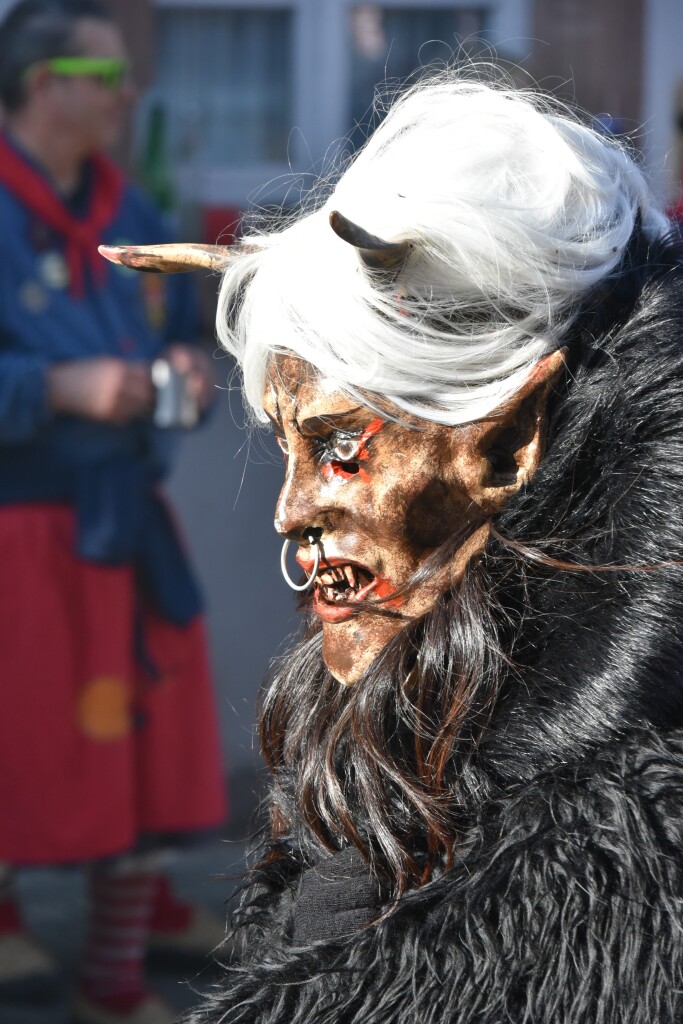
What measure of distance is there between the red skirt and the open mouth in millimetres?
1916

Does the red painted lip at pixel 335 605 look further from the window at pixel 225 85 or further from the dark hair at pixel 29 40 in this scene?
the window at pixel 225 85

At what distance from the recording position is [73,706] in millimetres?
3133

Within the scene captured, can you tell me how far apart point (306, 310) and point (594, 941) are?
2.08ft

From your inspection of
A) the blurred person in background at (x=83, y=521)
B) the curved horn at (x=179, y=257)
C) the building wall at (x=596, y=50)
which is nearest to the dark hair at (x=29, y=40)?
the blurred person in background at (x=83, y=521)

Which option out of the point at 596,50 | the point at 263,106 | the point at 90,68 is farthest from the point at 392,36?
the point at 90,68

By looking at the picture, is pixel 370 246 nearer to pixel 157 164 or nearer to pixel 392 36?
pixel 157 164

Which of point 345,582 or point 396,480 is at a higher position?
point 396,480

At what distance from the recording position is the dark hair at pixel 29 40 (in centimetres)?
309

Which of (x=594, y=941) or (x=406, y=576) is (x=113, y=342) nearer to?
(x=406, y=576)

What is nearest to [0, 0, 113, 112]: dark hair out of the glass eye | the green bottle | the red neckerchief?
the red neckerchief

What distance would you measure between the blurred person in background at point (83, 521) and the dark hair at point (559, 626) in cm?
197

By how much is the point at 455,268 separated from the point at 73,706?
2.27 metres

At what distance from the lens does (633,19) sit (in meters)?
3.90

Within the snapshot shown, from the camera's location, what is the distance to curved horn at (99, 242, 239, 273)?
131 cm
